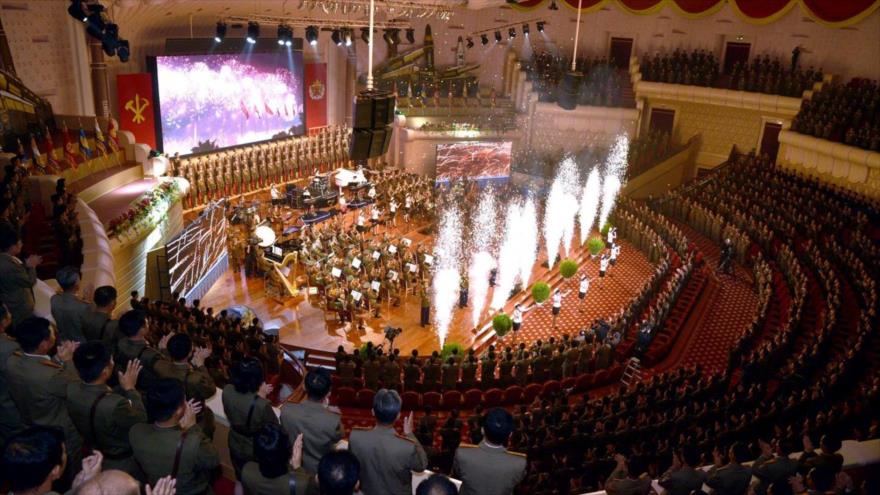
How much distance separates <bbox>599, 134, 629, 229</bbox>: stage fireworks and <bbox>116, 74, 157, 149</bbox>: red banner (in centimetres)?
1293

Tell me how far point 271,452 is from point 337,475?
1.36ft

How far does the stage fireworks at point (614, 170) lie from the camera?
69.1ft

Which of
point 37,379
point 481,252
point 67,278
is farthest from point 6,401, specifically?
point 481,252

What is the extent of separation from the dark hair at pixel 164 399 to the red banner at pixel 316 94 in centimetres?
1936

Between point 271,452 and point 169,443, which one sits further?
point 169,443

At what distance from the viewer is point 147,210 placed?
39.5ft

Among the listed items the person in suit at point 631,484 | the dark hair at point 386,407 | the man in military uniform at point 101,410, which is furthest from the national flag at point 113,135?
the person in suit at point 631,484

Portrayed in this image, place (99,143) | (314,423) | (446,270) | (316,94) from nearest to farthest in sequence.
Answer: (314,423), (99,143), (446,270), (316,94)

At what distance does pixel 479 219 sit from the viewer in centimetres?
1916

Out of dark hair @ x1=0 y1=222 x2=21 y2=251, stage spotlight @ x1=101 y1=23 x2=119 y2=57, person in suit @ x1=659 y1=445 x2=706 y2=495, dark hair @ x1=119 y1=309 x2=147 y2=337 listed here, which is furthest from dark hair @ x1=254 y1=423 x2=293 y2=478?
stage spotlight @ x1=101 y1=23 x2=119 y2=57

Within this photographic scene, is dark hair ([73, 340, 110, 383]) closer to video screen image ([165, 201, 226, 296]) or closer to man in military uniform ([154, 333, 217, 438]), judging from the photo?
man in military uniform ([154, 333, 217, 438])

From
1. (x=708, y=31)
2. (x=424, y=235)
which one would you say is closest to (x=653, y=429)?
(x=424, y=235)

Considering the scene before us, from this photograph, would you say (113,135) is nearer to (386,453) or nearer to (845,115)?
(386,453)

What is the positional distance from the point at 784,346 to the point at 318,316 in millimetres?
8444
